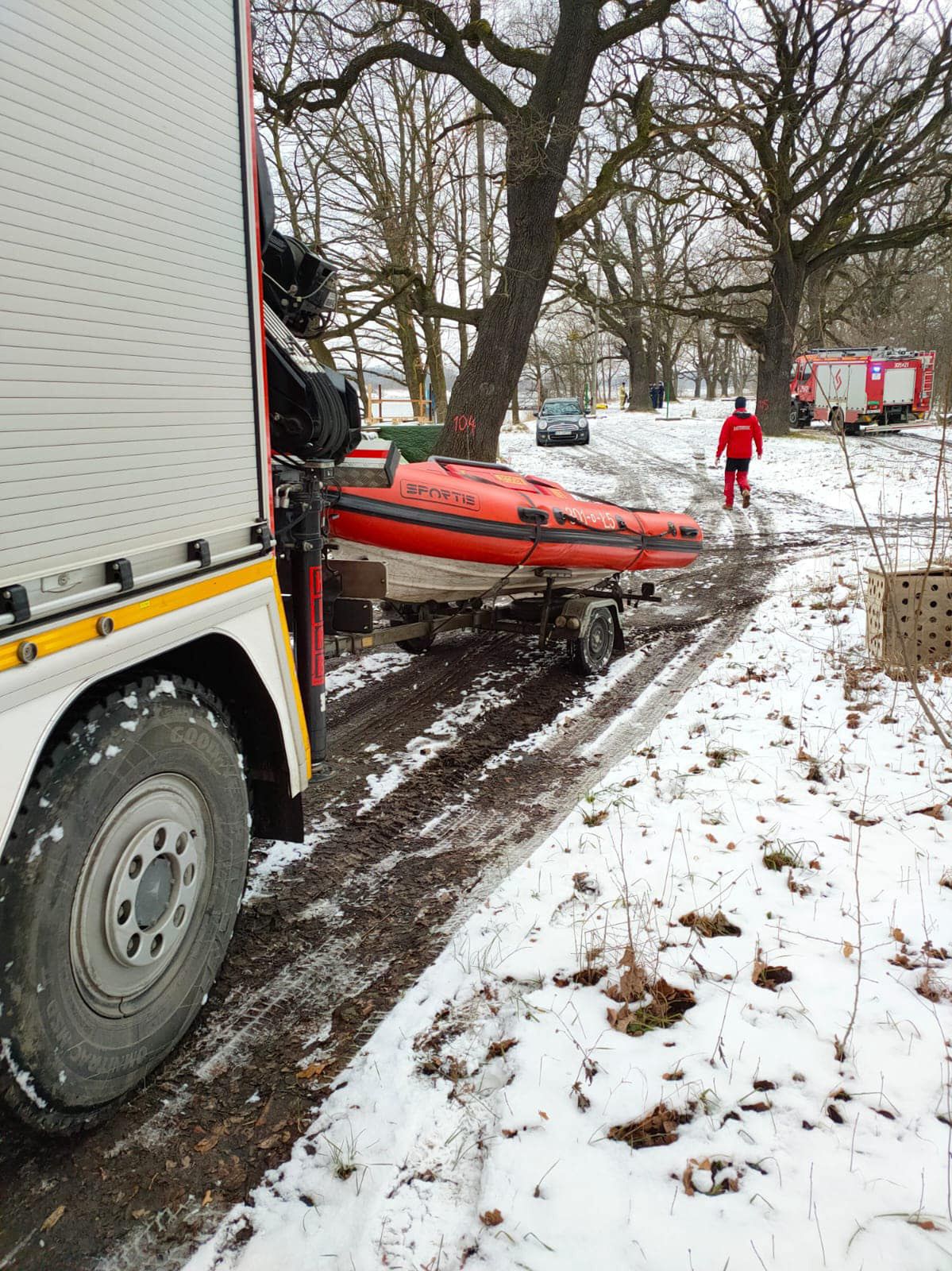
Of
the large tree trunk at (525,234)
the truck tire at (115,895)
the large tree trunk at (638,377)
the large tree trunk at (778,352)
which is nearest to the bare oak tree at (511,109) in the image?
the large tree trunk at (525,234)

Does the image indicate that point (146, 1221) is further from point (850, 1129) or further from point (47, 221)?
point (47, 221)

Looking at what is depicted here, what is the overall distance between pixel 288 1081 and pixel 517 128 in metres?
10.6

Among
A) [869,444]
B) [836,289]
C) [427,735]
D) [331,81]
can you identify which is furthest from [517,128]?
[836,289]

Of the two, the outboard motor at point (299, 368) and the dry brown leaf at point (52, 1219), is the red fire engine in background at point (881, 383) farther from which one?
the dry brown leaf at point (52, 1219)

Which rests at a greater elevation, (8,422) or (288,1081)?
(8,422)

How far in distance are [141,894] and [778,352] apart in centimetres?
2584

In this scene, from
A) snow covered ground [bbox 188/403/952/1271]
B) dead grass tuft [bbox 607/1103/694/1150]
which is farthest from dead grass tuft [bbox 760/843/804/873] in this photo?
dead grass tuft [bbox 607/1103/694/1150]

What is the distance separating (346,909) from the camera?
131 inches

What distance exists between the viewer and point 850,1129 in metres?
2.14

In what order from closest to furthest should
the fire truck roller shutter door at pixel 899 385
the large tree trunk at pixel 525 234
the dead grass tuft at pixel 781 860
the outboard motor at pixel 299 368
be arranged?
the outboard motor at pixel 299 368 → the dead grass tuft at pixel 781 860 → the large tree trunk at pixel 525 234 → the fire truck roller shutter door at pixel 899 385

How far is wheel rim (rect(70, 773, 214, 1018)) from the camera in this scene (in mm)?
2012

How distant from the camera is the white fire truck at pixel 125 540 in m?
1.72

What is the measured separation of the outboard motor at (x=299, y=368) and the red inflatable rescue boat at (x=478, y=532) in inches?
23.2

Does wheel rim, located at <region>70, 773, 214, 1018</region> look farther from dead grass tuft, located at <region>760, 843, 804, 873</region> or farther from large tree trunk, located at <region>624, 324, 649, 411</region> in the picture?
large tree trunk, located at <region>624, 324, 649, 411</region>
